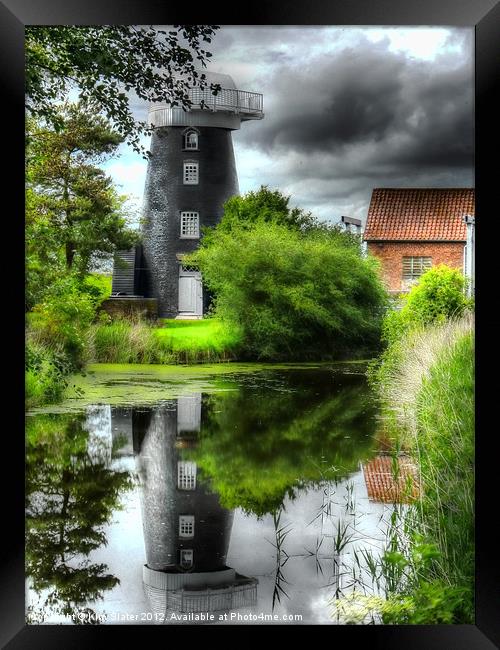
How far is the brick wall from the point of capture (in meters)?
4.51

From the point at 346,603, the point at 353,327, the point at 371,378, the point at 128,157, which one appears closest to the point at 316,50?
the point at 128,157

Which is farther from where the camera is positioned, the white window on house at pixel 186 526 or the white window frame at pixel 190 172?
the white window frame at pixel 190 172

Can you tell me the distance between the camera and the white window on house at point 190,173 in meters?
4.77

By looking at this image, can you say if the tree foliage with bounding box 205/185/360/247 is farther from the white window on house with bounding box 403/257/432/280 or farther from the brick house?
the white window on house with bounding box 403/257/432/280

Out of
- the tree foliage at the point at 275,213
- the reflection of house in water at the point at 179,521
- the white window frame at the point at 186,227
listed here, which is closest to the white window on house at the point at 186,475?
the reflection of house in water at the point at 179,521

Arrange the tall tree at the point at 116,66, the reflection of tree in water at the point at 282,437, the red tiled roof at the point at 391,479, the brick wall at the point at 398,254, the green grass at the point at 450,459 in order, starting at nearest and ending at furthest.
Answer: the green grass at the point at 450,459
the tall tree at the point at 116,66
the red tiled roof at the point at 391,479
the brick wall at the point at 398,254
the reflection of tree in water at the point at 282,437

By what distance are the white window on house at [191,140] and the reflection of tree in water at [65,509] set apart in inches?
74.5

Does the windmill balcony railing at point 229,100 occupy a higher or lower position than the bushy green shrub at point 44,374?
higher

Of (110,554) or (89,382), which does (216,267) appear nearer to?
(89,382)

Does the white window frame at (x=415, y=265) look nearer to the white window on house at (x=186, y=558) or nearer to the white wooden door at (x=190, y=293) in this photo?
the white wooden door at (x=190, y=293)

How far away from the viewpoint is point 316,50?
4.56m

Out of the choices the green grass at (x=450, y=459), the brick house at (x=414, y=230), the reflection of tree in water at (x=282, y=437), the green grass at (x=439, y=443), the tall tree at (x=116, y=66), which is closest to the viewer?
the green grass at (x=439, y=443)

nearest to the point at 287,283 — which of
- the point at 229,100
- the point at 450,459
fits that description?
the point at 229,100

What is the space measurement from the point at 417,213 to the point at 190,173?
1438 millimetres
